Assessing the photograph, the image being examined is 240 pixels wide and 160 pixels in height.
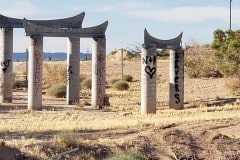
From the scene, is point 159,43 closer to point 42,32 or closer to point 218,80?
point 42,32

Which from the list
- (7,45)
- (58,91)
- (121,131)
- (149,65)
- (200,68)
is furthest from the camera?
(200,68)

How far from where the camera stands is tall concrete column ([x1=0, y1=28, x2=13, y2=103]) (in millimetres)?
45031

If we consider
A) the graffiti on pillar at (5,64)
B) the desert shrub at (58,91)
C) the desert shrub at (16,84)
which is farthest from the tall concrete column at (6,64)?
the desert shrub at (16,84)

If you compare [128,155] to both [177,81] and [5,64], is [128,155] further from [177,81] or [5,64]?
[5,64]

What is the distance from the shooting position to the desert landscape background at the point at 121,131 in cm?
2120

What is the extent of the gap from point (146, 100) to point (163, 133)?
13.0m

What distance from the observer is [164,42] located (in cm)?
3984

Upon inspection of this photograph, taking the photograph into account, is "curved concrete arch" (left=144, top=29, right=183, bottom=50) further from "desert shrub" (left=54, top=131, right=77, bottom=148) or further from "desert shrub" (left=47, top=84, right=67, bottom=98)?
"desert shrub" (left=54, top=131, right=77, bottom=148)

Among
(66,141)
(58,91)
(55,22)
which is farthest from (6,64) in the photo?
(66,141)

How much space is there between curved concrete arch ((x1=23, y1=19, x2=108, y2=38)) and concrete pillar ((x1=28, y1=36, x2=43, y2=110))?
46cm

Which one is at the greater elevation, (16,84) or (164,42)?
(164,42)

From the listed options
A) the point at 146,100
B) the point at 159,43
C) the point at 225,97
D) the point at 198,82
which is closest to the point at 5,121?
the point at 146,100

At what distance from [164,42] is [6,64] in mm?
11856

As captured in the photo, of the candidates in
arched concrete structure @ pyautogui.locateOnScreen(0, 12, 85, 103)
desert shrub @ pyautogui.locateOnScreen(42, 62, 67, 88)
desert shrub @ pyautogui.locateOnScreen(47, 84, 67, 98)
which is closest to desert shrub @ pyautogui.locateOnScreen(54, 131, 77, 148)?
arched concrete structure @ pyautogui.locateOnScreen(0, 12, 85, 103)
